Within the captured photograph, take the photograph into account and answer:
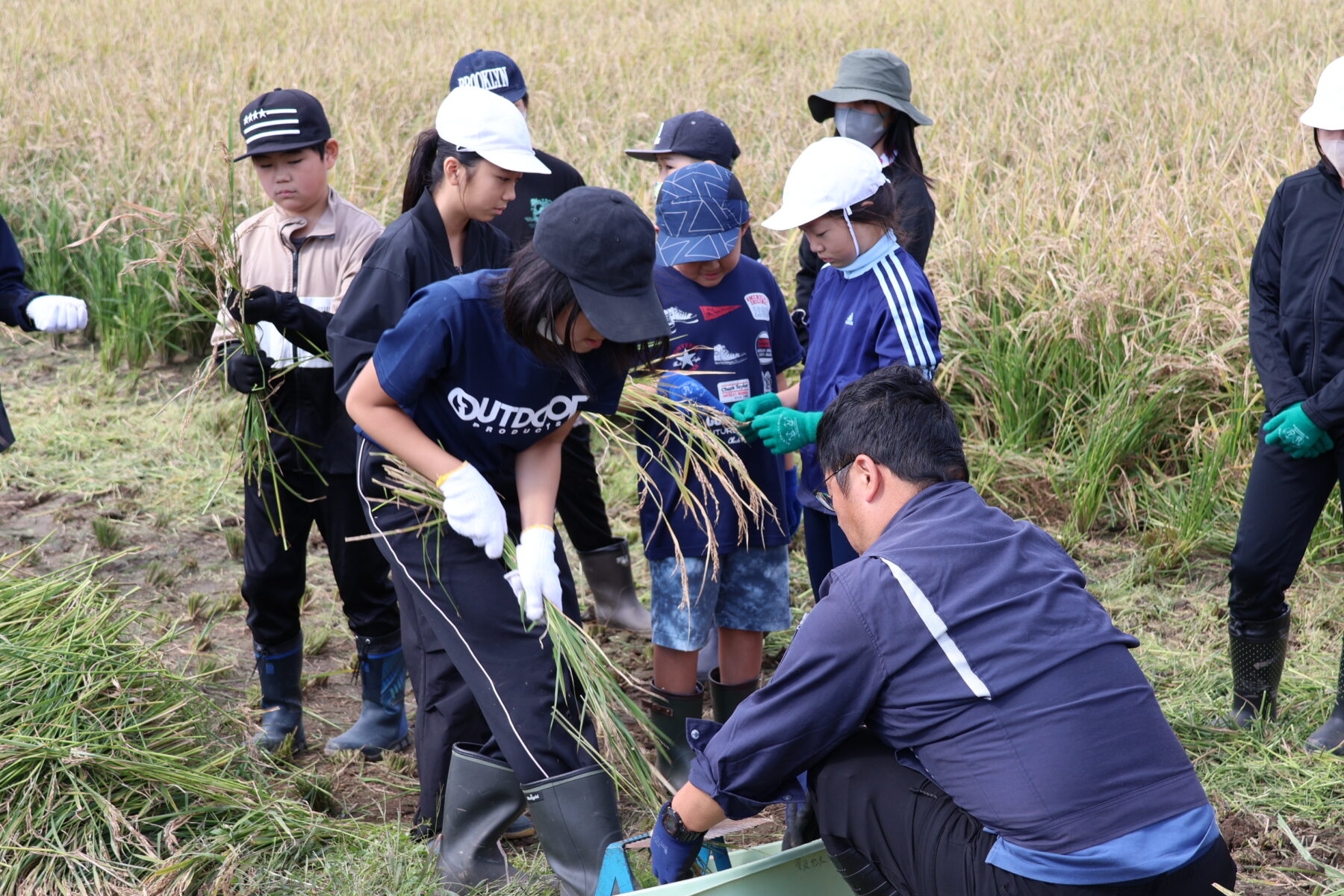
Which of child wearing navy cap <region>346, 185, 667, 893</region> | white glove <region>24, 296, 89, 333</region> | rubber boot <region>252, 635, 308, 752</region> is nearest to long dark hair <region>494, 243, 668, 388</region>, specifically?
child wearing navy cap <region>346, 185, 667, 893</region>

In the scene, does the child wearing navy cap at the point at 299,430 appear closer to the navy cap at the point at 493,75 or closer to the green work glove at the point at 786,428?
the navy cap at the point at 493,75

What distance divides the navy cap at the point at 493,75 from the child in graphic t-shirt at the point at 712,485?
945 mm

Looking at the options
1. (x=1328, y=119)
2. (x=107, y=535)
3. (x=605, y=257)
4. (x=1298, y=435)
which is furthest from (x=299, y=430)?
(x=1328, y=119)

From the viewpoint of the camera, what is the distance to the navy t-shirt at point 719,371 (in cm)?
292

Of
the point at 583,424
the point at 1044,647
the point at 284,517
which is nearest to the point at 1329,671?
the point at 1044,647

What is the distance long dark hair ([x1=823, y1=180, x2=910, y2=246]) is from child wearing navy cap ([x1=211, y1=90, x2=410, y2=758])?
1248 millimetres

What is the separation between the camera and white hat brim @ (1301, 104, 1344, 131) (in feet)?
8.93

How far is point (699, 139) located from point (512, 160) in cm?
108

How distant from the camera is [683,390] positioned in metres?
2.86

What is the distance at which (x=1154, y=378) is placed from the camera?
446cm

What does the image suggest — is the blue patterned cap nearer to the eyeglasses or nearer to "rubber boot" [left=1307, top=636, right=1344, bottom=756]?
the eyeglasses

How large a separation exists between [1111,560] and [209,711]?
9.93ft

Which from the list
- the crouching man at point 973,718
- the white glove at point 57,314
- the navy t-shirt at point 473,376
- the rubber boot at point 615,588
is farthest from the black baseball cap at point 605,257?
the rubber boot at point 615,588

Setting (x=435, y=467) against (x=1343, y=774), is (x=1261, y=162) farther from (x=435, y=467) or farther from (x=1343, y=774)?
(x=435, y=467)
